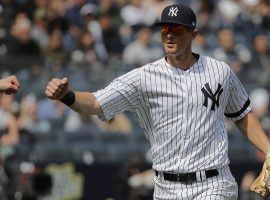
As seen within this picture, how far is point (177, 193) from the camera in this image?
18.6 feet

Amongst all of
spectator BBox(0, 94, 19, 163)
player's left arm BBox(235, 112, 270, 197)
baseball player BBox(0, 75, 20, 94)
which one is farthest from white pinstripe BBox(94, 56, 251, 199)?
spectator BBox(0, 94, 19, 163)

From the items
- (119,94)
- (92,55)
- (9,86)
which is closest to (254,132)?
(119,94)

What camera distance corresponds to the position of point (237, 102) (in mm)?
6000

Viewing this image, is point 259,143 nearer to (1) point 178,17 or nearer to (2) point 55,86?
(1) point 178,17

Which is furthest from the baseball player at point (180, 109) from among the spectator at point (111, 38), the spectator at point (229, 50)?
the spectator at point (111, 38)

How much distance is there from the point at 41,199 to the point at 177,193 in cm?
532

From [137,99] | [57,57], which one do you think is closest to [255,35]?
[57,57]

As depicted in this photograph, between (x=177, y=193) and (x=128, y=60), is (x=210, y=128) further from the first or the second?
(x=128, y=60)

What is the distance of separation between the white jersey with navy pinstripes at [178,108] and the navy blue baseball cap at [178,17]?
0.28 metres

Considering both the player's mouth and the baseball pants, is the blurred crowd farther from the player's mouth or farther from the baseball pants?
the player's mouth

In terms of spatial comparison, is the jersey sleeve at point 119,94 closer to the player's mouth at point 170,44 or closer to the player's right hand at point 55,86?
the player's mouth at point 170,44

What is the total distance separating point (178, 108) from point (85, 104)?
597mm

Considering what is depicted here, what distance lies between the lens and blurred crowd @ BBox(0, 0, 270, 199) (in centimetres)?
1148

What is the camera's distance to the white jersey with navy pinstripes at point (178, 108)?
5.64 meters
